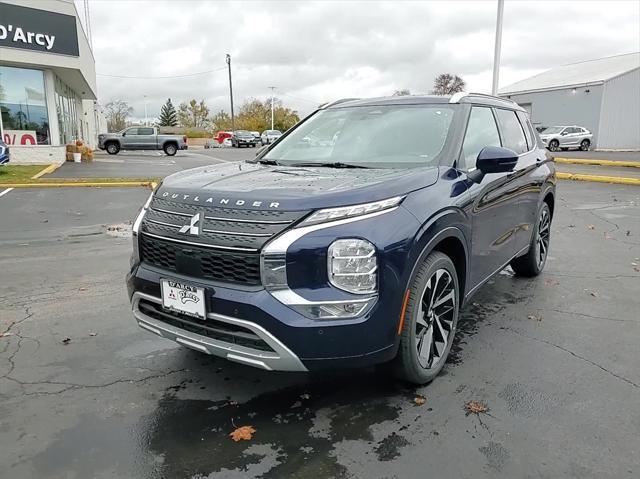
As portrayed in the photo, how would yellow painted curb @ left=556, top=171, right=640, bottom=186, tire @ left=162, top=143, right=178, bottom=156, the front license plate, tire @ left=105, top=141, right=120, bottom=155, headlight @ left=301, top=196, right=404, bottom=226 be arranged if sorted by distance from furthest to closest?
tire @ left=162, top=143, right=178, bottom=156
tire @ left=105, top=141, right=120, bottom=155
yellow painted curb @ left=556, top=171, right=640, bottom=186
the front license plate
headlight @ left=301, top=196, right=404, bottom=226

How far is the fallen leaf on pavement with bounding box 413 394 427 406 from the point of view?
3.08m

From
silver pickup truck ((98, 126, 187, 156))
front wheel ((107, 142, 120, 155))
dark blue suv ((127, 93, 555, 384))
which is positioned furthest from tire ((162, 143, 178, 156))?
dark blue suv ((127, 93, 555, 384))

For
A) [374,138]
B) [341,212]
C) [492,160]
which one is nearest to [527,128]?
[492,160]

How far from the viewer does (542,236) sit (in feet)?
19.1

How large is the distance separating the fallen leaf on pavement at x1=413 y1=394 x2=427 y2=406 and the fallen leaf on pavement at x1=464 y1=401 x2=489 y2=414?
0.24 meters

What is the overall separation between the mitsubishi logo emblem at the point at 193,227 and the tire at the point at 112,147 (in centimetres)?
3134

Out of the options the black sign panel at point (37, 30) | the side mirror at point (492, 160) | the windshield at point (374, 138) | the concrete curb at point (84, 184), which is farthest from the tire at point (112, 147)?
the side mirror at point (492, 160)

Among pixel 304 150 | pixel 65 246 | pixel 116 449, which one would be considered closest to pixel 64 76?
pixel 65 246

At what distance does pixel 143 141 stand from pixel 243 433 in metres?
31.9

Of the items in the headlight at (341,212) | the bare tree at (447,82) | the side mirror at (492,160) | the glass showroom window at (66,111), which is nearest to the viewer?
the headlight at (341,212)

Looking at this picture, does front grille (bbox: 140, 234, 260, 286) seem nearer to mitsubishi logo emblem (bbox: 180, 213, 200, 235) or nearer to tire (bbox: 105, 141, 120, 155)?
mitsubishi logo emblem (bbox: 180, 213, 200, 235)

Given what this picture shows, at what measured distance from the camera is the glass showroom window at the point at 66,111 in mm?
22094

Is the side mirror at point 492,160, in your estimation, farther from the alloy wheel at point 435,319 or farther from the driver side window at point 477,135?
the alloy wheel at point 435,319

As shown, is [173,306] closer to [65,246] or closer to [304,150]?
[304,150]
